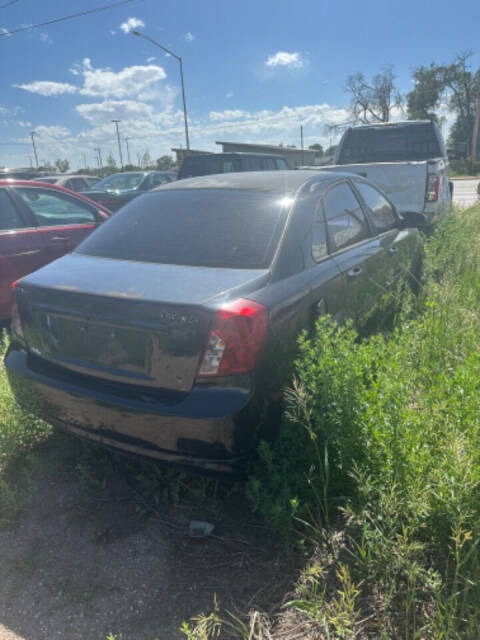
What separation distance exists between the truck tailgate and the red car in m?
4.11

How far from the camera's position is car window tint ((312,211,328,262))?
280 centimetres

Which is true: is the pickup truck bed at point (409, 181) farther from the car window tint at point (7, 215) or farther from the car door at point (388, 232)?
the car window tint at point (7, 215)

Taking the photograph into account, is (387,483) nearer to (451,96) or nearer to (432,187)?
(432,187)

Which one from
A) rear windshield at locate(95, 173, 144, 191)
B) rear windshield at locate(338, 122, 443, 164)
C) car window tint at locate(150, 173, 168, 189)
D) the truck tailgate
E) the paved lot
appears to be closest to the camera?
the truck tailgate

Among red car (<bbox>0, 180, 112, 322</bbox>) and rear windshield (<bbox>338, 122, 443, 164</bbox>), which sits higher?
rear windshield (<bbox>338, 122, 443, 164</bbox>)

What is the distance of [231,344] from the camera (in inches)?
80.1

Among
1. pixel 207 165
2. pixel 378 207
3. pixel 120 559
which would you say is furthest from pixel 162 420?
pixel 207 165

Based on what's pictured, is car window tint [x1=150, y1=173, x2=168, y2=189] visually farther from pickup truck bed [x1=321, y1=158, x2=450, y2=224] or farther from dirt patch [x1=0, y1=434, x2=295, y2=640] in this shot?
dirt patch [x1=0, y1=434, x2=295, y2=640]

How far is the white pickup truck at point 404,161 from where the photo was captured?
699 centimetres

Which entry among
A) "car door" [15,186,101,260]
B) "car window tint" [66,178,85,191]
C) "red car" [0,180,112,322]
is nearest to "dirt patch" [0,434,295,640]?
"red car" [0,180,112,322]

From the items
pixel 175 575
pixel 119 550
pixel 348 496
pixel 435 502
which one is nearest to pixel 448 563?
pixel 435 502

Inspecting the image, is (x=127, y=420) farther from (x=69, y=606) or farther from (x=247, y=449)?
(x=69, y=606)

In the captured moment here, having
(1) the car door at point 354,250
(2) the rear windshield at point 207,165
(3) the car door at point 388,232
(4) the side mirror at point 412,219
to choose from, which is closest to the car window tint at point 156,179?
(2) the rear windshield at point 207,165

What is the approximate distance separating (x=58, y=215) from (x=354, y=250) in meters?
3.72
